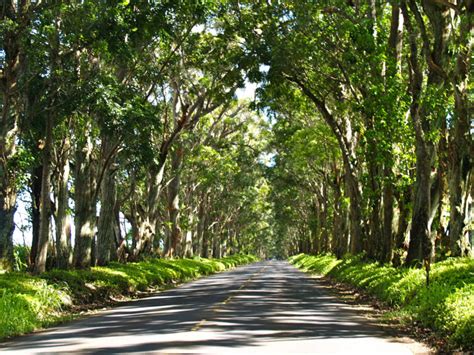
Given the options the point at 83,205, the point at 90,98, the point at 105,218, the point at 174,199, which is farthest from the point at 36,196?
the point at 174,199

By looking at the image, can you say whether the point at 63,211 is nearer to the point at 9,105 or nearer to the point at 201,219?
the point at 9,105

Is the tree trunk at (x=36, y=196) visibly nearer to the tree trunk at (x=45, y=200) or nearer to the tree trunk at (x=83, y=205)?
the tree trunk at (x=83, y=205)

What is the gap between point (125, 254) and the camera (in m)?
35.5

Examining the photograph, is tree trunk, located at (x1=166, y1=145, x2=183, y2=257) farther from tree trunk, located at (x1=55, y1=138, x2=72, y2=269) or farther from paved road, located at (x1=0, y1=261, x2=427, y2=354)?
paved road, located at (x1=0, y1=261, x2=427, y2=354)

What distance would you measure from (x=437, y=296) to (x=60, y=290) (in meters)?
10.7

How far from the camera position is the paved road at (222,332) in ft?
33.4

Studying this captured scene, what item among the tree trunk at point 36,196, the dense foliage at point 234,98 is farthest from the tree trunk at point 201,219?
the tree trunk at point 36,196

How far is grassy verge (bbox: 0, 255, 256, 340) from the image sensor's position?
43.3 feet

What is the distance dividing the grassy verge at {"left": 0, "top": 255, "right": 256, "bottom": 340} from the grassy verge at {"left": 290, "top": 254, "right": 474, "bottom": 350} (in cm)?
854

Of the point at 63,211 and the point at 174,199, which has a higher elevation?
the point at 174,199

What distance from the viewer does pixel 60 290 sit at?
17.8m

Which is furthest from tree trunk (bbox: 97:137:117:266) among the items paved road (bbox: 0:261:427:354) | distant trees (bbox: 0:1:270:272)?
paved road (bbox: 0:261:427:354)

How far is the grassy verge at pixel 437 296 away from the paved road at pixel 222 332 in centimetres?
81

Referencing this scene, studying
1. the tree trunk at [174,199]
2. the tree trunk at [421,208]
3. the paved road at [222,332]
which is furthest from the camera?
the tree trunk at [174,199]
